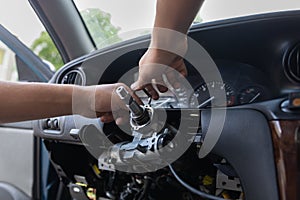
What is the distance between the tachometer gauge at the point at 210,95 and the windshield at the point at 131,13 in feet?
0.62

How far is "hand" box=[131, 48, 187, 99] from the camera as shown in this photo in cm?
79

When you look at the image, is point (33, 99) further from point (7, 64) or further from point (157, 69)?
point (7, 64)

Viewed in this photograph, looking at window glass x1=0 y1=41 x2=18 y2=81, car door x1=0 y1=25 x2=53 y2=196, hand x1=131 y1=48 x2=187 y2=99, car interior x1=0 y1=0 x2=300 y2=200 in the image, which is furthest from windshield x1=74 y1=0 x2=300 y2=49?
window glass x1=0 y1=41 x2=18 y2=81

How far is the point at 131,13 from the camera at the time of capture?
1.46 m

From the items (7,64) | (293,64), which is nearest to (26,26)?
(7,64)

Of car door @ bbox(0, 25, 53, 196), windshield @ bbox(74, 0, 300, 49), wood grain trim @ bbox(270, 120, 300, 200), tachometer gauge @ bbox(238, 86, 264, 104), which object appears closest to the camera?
wood grain trim @ bbox(270, 120, 300, 200)

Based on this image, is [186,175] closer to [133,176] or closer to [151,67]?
[133,176]

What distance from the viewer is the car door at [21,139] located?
181 centimetres

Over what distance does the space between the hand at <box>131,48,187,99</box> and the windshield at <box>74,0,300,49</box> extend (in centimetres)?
26

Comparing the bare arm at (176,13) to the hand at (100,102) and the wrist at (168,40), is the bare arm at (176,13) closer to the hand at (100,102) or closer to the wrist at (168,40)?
the wrist at (168,40)

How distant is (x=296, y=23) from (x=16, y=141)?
4.97ft

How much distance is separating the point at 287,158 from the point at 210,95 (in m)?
0.34

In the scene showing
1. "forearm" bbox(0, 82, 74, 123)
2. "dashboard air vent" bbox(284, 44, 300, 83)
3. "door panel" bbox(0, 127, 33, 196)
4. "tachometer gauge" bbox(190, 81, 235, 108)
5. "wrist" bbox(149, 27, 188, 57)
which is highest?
"wrist" bbox(149, 27, 188, 57)

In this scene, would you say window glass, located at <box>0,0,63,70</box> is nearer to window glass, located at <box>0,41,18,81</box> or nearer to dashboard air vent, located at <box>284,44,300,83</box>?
window glass, located at <box>0,41,18,81</box>
